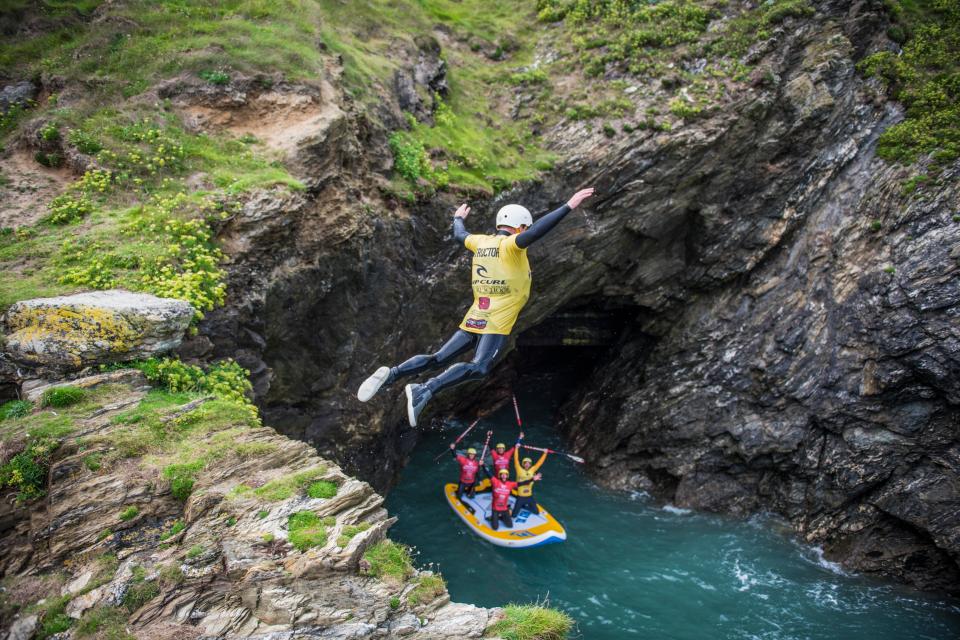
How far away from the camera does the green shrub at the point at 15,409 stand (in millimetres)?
7031

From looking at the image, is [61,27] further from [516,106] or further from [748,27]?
[748,27]

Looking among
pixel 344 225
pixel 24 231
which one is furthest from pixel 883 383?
pixel 24 231

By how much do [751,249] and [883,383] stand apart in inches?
192

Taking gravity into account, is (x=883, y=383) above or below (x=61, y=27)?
below

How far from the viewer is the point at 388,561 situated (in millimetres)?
6121

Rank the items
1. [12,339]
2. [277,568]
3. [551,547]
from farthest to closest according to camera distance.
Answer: [551,547], [12,339], [277,568]

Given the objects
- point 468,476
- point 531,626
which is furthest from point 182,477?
point 468,476

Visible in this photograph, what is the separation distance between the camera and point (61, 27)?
1269cm

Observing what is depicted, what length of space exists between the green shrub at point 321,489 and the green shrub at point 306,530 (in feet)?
1.05

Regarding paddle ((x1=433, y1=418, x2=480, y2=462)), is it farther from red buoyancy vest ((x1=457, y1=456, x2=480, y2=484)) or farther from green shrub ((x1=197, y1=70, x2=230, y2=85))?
green shrub ((x1=197, y1=70, x2=230, y2=85))

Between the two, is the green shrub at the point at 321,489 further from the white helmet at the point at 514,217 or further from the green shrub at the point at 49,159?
the green shrub at the point at 49,159

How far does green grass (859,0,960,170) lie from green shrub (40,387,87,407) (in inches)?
716

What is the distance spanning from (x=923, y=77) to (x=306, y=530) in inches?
725

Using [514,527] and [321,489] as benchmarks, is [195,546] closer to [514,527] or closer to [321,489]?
[321,489]
